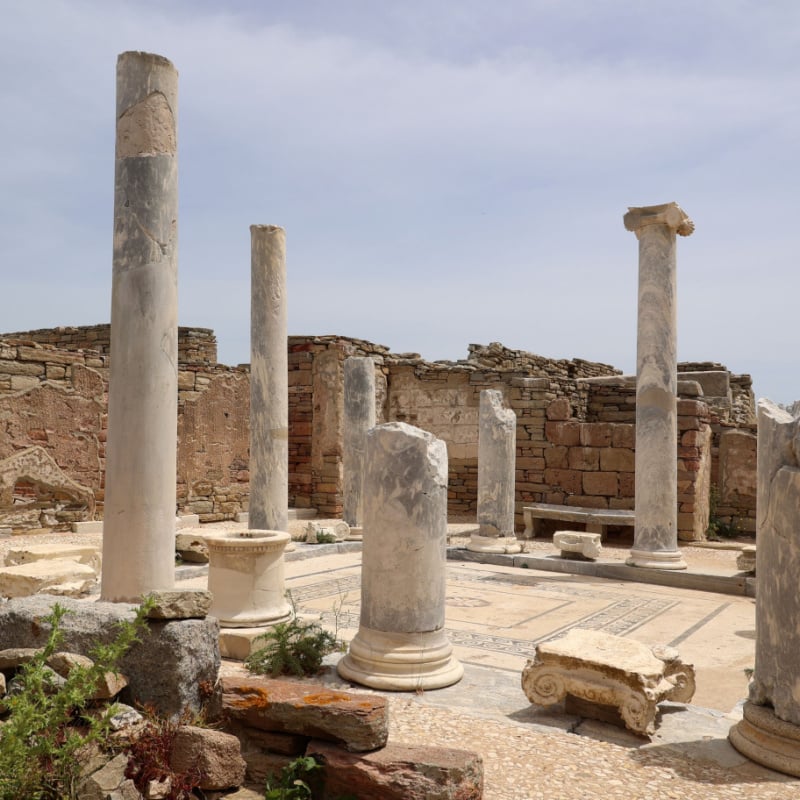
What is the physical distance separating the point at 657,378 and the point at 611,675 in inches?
239

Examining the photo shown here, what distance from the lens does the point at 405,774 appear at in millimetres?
3191

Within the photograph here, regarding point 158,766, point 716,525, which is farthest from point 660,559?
point 158,766

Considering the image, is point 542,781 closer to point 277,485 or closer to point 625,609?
point 625,609

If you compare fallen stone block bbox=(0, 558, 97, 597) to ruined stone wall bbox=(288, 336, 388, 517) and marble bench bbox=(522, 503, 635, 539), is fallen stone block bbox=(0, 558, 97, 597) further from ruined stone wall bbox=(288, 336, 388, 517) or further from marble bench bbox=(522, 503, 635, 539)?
ruined stone wall bbox=(288, 336, 388, 517)

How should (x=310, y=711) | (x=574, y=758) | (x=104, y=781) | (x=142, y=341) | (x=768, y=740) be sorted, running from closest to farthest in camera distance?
(x=104, y=781)
(x=310, y=711)
(x=768, y=740)
(x=574, y=758)
(x=142, y=341)

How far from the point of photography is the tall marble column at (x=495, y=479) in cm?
1188

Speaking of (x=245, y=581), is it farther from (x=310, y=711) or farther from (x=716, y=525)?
(x=716, y=525)

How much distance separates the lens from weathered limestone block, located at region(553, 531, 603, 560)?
11.0 m

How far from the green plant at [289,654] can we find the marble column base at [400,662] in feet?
0.81

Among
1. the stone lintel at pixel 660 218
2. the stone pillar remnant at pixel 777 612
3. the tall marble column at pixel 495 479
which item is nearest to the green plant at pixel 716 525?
the tall marble column at pixel 495 479

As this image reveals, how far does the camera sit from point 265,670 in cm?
525

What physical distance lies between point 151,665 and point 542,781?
1.94 metres

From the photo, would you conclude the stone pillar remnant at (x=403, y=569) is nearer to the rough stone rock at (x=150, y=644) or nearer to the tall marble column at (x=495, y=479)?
the rough stone rock at (x=150, y=644)

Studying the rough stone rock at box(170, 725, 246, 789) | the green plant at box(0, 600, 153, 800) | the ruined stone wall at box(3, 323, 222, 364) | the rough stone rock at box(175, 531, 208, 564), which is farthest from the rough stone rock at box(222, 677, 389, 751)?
the ruined stone wall at box(3, 323, 222, 364)
